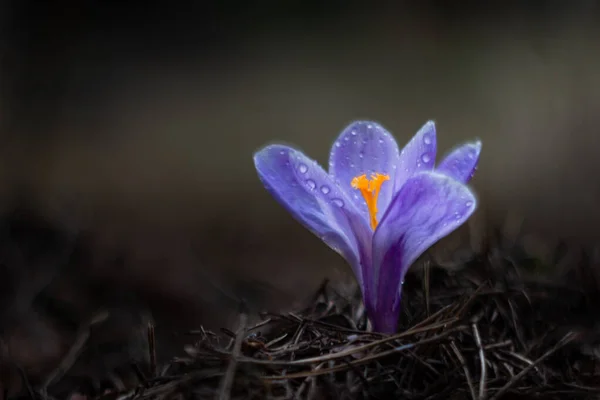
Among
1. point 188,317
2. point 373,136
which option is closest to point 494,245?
point 373,136

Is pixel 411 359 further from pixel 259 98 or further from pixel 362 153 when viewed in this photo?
pixel 259 98

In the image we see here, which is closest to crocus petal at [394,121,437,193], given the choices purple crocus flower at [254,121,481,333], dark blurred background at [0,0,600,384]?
purple crocus flower at [254,121,481,333]

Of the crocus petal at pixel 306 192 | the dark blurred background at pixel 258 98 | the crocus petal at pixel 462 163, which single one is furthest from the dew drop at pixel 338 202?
the dark blurred background at pixel 258 98

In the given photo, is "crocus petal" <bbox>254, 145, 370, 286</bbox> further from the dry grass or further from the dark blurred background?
the dark blurred background

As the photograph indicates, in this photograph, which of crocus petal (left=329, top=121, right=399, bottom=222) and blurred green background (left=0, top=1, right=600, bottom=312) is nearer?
crocus petal (left=329, top=121, right=399, bottom=222)

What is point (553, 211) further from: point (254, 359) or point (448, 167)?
point (254, 359)

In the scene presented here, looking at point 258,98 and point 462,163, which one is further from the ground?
point 462,163

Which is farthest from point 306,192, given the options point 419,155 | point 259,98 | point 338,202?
point 259,98
